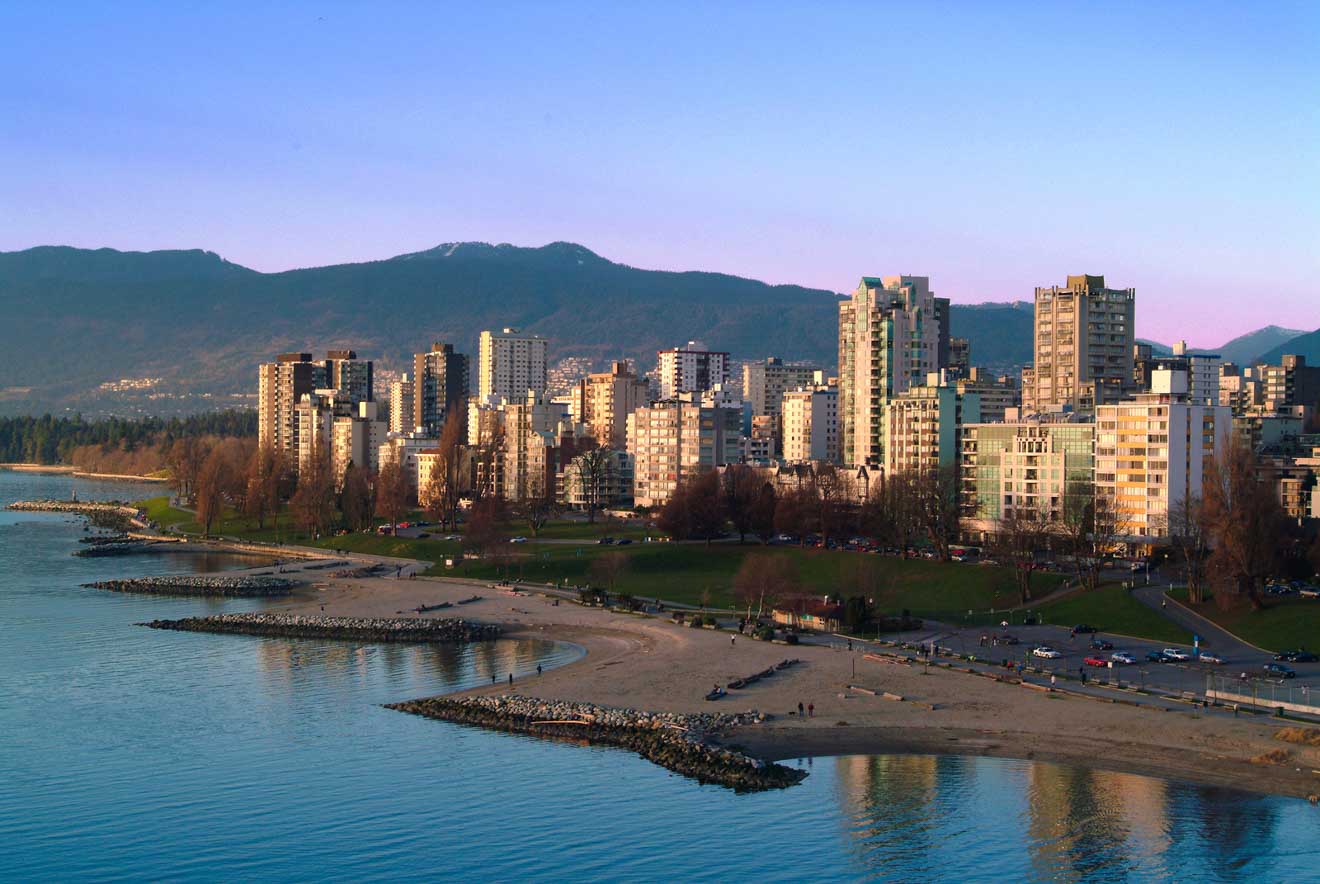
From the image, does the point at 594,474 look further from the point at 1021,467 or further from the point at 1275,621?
the point at 1275,621

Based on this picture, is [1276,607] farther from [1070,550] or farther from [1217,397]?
[1217,397]

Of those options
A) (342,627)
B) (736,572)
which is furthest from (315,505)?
(342,627)

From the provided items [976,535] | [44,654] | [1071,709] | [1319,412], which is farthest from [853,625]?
[1319,412]

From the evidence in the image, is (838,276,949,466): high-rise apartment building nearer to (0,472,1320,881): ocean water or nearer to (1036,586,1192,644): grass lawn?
(1036,586,1192,644): grass lawn

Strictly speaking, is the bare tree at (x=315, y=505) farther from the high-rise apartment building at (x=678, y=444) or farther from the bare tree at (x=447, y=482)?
the high-rise apartment building at (x=678, y=444)

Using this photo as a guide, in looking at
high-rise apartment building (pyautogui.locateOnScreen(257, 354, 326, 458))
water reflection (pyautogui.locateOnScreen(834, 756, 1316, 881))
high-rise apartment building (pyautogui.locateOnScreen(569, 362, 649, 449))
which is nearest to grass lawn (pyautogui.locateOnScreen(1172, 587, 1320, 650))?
water reflection (pyautogui.locateOnScreen(834, 756, 1316, 881))

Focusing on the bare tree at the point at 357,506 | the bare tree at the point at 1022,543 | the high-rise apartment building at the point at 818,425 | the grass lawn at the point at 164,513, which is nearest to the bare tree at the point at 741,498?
the bare tree at the point at 1022,543
